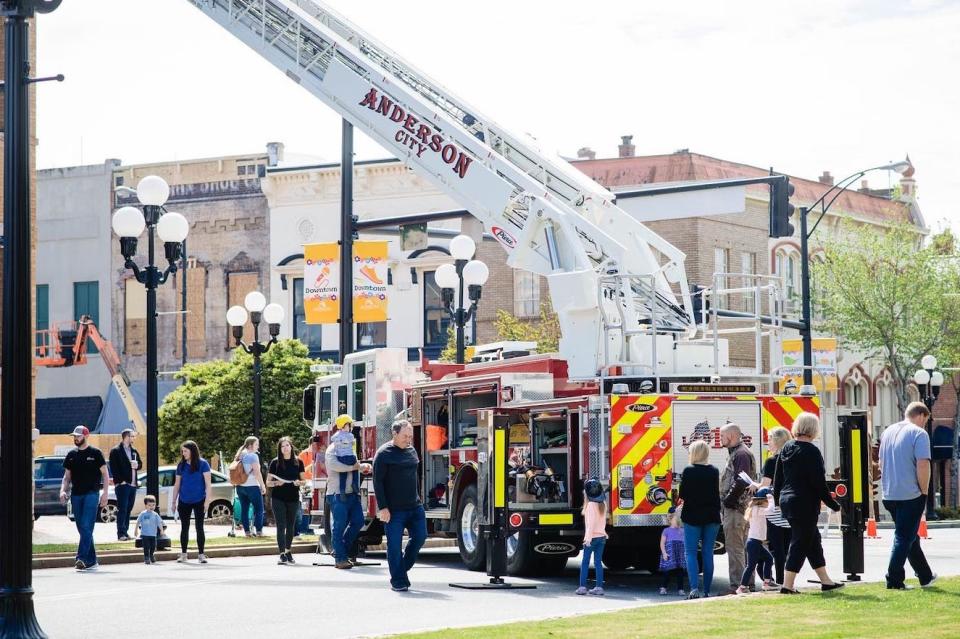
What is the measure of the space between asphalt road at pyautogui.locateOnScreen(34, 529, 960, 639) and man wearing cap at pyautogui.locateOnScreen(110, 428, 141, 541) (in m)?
3.69

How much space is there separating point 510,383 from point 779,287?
3.45m

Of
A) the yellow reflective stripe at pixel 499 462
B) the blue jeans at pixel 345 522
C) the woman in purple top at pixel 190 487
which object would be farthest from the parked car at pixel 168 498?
the yellow reflective stripe at pixel 499 462

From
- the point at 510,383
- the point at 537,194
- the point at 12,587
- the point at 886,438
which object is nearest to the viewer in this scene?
the point at 12,587

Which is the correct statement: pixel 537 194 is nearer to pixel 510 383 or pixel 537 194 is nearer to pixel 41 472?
pixel 510 383

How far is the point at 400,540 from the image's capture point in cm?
1563

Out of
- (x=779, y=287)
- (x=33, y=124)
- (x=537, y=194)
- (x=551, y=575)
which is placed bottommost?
(x=551, y=575)

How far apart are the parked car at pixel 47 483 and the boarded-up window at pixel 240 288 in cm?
1592

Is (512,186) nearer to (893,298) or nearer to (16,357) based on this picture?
(16,357)

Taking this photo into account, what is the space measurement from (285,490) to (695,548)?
6.72 metres

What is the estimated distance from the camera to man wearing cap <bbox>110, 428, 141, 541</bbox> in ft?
76.3

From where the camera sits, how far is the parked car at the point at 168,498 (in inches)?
1226

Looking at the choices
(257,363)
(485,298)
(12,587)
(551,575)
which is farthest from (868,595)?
(485,298)

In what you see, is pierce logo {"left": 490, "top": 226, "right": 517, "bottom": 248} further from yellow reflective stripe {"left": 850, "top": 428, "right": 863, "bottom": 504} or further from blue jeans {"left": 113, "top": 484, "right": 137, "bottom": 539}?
blue jeans {"left": 113, "top": 484, "right": 137, "bottom": 539}

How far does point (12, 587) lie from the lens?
10141mm
